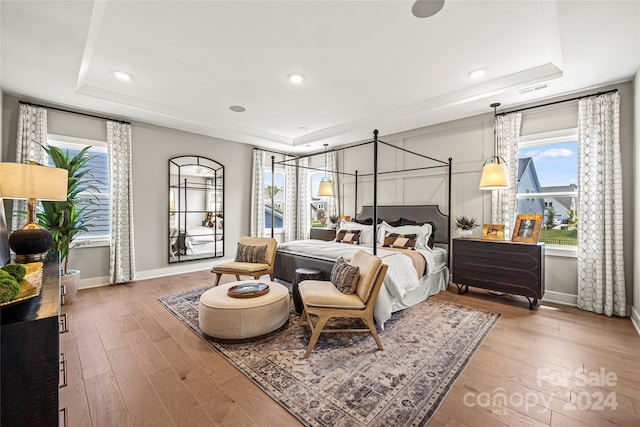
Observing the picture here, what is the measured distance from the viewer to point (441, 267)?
4.34m

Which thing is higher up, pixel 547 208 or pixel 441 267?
pixel 547 208

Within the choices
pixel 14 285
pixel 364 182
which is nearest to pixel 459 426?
pixel 14 285

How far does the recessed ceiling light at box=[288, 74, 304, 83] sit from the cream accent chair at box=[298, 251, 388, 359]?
240cm

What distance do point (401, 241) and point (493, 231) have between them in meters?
1.28

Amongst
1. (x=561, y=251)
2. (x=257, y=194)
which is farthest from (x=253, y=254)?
(x=561, y=251)

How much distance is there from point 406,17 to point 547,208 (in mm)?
3371

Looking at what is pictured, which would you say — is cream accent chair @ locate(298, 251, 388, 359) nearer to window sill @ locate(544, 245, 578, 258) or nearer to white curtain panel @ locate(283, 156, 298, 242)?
window sill @ locate(544, 245, 578, 258)

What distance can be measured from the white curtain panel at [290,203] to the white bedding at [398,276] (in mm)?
2672

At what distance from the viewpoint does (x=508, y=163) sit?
4.07 meters

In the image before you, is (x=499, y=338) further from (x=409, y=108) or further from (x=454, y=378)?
(x=409, y=108)

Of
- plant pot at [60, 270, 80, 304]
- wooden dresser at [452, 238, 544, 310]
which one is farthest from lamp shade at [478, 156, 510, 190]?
plant pot at [60, 270, 80, 304]

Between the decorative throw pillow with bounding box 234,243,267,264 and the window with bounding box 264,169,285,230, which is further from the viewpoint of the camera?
the window with bounding box 264,169,285,230

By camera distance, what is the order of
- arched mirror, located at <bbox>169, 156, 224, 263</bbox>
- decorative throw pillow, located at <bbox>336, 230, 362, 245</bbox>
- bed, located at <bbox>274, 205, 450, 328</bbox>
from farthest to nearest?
arched mirror, located at <bbox>169, 156, 224, 263</bbox> → decorative throw pillow, located at <bbox>336, 230, 362, 245</bbox> → bed, located at <bbox>274, 205, 450, 328</bbox>

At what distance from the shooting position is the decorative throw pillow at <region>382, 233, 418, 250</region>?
4254mm
